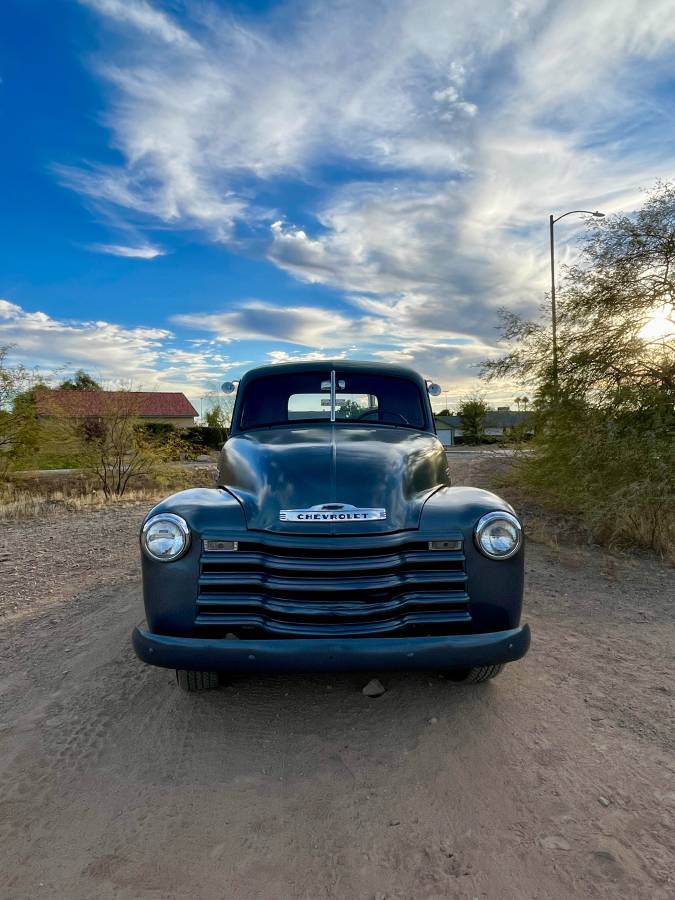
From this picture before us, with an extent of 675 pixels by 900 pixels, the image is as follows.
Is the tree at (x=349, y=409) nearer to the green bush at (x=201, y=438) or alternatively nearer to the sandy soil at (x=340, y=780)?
the sandy soil at (x=340, y=780)

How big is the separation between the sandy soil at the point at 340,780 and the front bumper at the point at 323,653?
1.53ft

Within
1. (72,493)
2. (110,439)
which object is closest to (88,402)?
(110,439)

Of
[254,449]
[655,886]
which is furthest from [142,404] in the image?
[655,886]

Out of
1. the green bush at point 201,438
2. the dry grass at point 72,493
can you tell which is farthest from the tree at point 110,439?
the green bush at point 201,438

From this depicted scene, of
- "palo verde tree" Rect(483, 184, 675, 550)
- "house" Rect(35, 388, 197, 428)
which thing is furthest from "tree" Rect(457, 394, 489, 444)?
"house" Rect(35, 388, 197, 428)

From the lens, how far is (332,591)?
8.59 ft

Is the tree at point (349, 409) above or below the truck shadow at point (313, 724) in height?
above

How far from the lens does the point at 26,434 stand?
14.3 m

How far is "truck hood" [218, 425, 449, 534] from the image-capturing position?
110 inches

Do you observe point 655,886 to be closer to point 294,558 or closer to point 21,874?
point 294,558

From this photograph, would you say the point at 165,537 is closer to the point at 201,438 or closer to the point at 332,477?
the point at 332,477

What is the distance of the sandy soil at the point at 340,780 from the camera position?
1881 mm

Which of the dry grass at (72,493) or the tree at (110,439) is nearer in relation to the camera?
the dry grass at (72,493)

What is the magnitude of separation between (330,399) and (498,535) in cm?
209
